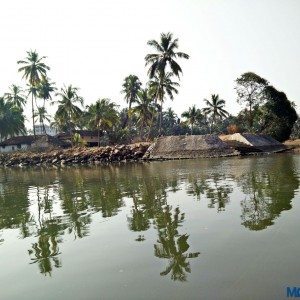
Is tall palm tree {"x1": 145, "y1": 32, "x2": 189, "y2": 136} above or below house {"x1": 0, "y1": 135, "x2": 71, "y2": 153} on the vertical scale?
above

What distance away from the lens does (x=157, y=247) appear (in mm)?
8312

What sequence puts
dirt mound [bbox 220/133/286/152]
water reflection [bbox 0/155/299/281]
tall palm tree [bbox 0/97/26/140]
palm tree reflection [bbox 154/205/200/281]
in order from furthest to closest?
tall palm tree [bbox 0/97/26/140] < dirt mound [bbox 220/133/286/152] < water reflection [bbox 0/155/299/281] < palm tree reflection [bbox 154/205/200/281]

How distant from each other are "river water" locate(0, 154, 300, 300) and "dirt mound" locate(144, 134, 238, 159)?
92.9ft

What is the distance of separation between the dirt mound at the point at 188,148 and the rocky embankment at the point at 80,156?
2.58m

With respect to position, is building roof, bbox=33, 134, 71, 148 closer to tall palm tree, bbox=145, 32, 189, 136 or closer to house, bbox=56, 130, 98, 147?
house, bbox=56, 130, 98, 147

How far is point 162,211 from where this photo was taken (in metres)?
12.3

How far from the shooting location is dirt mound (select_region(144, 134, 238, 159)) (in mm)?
43469

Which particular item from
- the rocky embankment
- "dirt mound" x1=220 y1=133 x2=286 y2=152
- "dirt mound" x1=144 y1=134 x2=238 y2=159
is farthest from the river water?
the rocky embankment

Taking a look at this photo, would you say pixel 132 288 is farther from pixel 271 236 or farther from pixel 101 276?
pixel 271 236

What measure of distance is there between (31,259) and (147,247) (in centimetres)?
293

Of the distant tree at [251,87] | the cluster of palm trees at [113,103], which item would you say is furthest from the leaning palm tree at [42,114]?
the distant tree at [251,87]

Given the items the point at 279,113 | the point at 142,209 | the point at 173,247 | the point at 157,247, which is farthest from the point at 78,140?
the point at 173,247

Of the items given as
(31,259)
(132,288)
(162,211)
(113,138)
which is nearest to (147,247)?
(132,288)

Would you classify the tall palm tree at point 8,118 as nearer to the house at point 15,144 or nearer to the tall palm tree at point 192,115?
the house at point 15,144
